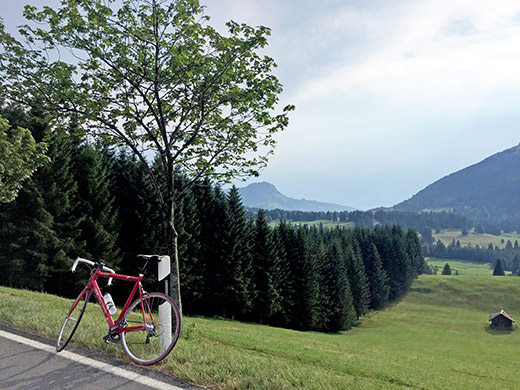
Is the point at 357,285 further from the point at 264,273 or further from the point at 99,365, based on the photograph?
the point at 99,365

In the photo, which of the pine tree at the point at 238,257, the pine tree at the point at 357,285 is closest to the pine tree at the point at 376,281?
the pine tree at the point at 357,285

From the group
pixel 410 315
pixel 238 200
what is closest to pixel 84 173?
pixel 238 200

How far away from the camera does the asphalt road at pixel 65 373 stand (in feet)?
14.7

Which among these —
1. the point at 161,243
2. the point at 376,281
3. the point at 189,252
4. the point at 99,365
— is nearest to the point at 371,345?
the point at 189,252

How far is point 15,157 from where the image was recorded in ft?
42.1

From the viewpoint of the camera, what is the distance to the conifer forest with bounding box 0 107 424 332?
29000mm

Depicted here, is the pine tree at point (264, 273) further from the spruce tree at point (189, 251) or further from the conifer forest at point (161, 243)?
the spruce tree at point (189, 251)

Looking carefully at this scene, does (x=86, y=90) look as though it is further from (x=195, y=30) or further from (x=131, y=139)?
(x=195, y=30)

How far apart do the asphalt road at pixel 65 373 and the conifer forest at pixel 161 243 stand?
5.78 meters

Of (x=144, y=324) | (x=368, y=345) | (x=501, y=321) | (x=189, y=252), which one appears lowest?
(x=501, y=321)

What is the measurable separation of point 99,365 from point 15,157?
10560 mm

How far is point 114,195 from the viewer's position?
35.8m

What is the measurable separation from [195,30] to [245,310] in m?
38.9

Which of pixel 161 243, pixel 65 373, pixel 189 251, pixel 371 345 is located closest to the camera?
pixel 65 373
